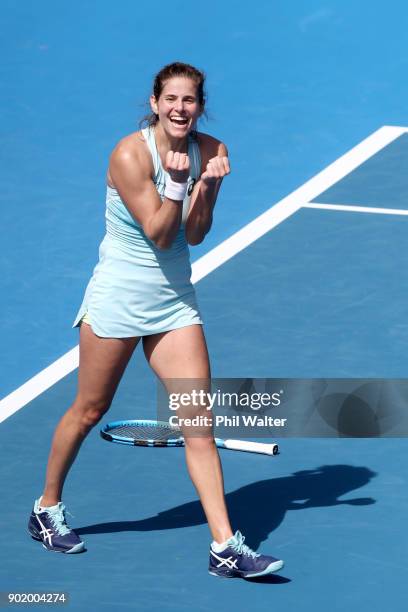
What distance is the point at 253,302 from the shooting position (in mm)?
10062

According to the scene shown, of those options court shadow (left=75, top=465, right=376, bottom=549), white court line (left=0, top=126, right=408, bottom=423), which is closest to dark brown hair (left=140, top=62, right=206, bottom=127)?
court shadow (left=75, top=465, right=376, bottom=549)

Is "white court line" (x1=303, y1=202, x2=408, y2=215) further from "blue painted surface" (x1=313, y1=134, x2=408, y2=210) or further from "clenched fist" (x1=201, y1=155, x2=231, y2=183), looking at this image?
"clenched fist" (x1=201, y1=155, x2=231, y2=183)

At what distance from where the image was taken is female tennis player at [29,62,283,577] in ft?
21.7

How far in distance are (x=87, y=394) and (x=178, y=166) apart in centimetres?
119

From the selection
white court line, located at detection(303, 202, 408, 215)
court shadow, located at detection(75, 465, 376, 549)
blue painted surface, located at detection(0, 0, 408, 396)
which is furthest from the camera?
white court line, located at detection(303, 202, 408, 215)

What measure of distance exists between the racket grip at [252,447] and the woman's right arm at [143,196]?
6.42 ft

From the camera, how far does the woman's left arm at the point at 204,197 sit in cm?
654

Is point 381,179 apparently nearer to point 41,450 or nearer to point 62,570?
point 41,450

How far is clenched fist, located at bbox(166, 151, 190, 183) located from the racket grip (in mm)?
2170

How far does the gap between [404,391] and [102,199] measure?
3.87 metres

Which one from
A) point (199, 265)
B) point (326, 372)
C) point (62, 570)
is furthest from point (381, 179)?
point (62, 570)

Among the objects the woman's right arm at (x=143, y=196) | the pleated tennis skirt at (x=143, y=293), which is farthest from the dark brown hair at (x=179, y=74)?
the pleated tennis skirt at (x=143, y=293)

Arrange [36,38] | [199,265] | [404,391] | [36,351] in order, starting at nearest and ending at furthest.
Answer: [404,391]
[36,351]
[199,265]
[36,38]

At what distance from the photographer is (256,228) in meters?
11.4
